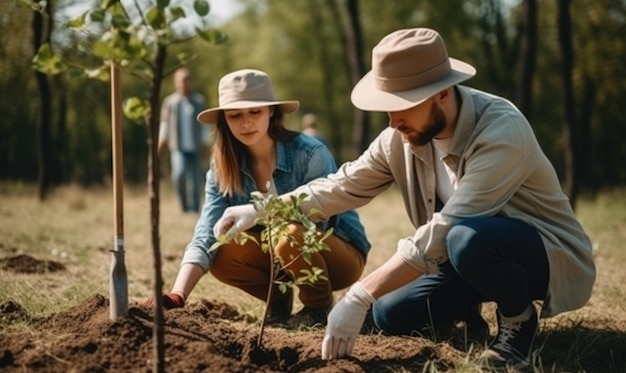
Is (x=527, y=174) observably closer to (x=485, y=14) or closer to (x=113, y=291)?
(x=113, y=291)

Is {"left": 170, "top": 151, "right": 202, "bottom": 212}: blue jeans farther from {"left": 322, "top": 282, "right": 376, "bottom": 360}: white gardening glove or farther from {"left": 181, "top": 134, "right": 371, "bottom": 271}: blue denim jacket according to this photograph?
{"left": 322, "top": 282, "right": 376, "bottom": 360}: white gardening glove

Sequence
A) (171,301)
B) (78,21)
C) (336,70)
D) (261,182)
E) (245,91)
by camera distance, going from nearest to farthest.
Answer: (78,21)
(171,301)
(245,91)
(261,182)
(336,70)

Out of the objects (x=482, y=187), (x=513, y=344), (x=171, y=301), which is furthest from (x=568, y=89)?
(x=171, y=301)

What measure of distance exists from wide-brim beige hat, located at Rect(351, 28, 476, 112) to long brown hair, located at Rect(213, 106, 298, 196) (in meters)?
1.20

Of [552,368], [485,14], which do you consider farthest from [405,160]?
[485,14]

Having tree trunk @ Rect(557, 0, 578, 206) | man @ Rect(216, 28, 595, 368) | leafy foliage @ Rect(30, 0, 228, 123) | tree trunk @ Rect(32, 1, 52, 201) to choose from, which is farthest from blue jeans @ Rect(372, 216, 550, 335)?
tree trunk @ Rect(32, 1, 52, 201)

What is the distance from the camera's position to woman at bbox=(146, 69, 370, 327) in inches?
154

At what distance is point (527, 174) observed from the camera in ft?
9.89

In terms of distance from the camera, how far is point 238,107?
378 cm

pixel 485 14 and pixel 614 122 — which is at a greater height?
pixel 485 14

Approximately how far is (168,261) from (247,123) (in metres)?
2.59

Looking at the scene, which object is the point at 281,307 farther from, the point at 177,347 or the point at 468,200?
the point at 468,200

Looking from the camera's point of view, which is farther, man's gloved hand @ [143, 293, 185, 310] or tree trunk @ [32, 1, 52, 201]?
tree trunk @ [32, 1, 52, 201]

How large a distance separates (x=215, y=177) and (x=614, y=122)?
25.9 m
